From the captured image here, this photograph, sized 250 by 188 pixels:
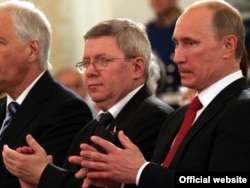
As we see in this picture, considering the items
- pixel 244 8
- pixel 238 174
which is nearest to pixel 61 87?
pixel 238 174

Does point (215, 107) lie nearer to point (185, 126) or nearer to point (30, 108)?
point (185, 126)

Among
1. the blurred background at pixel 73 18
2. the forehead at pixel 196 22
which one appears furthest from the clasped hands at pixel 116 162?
the blurred background at pixel 73 18

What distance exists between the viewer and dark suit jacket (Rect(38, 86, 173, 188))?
419 centimetres

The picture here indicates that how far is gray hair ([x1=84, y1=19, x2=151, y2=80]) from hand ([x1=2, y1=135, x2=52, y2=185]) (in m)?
0.64

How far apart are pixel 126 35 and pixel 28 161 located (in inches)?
31.1

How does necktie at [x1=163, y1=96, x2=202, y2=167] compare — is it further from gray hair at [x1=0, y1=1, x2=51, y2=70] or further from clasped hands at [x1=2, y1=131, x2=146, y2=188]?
gray hair at [x1=0, y1=1, x2=51, y2=70]

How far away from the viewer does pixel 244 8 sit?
26.5ft

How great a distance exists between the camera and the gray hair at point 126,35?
4426mm

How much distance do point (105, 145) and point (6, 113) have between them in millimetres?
1342

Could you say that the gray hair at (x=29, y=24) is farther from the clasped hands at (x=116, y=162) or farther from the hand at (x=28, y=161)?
the clasped hands at (x=116, y=162)

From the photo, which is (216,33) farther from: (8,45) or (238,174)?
(8,45)

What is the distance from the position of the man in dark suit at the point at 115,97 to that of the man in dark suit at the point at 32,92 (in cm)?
14

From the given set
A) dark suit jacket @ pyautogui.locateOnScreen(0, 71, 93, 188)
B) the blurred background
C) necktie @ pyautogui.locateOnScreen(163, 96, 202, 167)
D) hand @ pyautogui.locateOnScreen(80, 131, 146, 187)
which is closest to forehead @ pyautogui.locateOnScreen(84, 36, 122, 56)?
dark suit jacket @ pyautogui.locateOnScreen(0, 71, 93, 188)

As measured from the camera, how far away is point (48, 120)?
4609 mm
